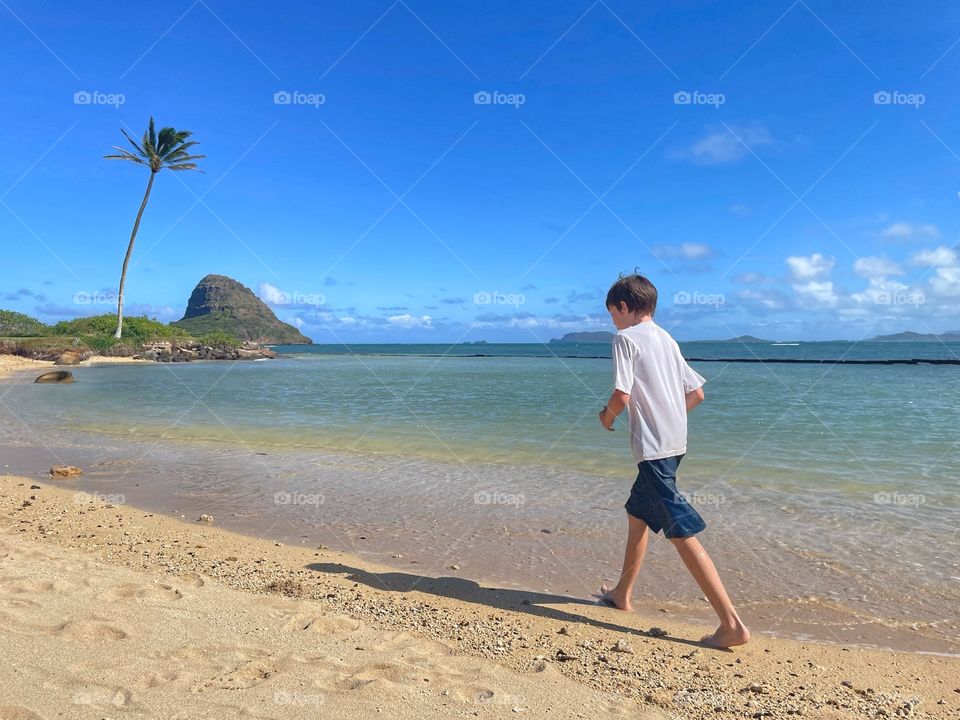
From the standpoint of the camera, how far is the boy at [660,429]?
134 inches

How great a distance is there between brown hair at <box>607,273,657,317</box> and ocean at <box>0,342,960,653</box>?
6.62 ft

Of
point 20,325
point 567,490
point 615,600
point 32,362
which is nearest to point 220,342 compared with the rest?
point 20,325

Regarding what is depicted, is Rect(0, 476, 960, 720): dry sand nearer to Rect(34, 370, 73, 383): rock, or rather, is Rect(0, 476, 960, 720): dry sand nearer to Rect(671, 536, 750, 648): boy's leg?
Rect(671, 536, 750, 648): boy's leg

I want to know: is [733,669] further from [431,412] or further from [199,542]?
[431,412]

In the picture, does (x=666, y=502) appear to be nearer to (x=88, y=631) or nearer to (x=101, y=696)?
(x=101, y=696)

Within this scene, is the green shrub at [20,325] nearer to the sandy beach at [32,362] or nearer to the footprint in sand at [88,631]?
the sandy beach at [32,362]

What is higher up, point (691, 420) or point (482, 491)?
point (691, 420)

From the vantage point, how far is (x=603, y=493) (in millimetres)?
7230

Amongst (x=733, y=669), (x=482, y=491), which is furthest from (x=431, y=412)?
(x=733, y=669)

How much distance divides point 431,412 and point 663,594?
11.8 metres

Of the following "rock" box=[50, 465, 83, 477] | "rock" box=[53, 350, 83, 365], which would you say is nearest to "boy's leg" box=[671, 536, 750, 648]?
"rock" box=[50, 465, 83, 477]

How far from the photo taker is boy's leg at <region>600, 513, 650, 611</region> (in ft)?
12.7

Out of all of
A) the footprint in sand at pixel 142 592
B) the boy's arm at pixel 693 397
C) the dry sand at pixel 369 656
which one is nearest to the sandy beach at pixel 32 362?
the footprint in sand at pixel 142 592

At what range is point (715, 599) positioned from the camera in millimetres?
3445
